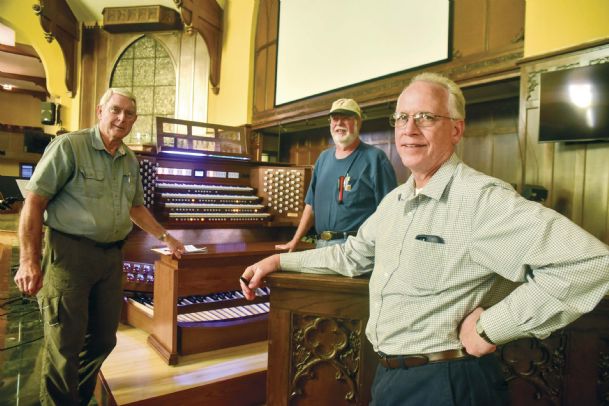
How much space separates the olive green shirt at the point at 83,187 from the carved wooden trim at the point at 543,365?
196cm

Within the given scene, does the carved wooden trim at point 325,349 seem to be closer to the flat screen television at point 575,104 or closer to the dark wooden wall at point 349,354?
the dark wooden wall at point 349,354

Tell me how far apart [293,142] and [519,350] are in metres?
5.34

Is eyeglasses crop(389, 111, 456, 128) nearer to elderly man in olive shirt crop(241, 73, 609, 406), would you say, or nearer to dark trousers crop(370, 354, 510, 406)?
elderly man in olive shirt crop(241, 73, 609, 406)

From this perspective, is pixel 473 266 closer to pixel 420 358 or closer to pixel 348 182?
pixel 420 358

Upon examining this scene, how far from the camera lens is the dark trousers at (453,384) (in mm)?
1016

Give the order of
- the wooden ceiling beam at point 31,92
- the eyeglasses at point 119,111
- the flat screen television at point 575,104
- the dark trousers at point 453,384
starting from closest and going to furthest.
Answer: the dark trousers at point 453,384 < the eyeglasses at point 119,111 < the flat screen television at point 575,104 < the wooden ceiling beam at point 31,92

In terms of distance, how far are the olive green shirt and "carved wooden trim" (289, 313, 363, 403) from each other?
4.02 ft

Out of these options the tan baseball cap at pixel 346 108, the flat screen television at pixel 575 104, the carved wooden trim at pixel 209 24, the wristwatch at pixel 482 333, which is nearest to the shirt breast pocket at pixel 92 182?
the tan baseball cap at pixel 346 108

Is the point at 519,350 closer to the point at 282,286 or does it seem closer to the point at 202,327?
the point at 282,286

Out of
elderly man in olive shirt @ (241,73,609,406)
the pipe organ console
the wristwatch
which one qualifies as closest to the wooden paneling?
the pipe organ console

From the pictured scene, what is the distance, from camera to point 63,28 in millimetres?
7023

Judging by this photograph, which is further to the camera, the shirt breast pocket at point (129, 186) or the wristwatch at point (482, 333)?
the shirt breast pocket at point (129, 186)

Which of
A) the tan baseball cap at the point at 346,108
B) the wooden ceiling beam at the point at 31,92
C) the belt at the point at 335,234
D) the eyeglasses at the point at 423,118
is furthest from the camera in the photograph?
the wooden ceiling beam at the point at 31,92

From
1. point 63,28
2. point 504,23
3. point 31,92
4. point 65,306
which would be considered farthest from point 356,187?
point 31,92
